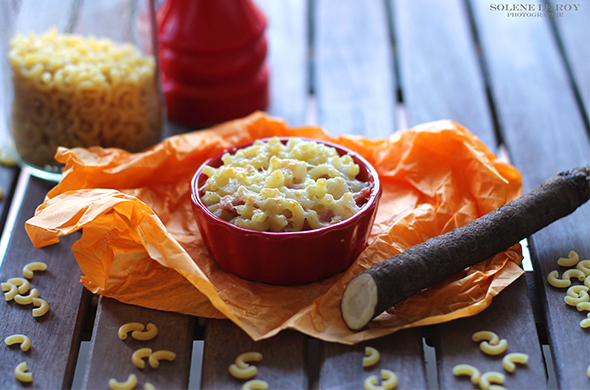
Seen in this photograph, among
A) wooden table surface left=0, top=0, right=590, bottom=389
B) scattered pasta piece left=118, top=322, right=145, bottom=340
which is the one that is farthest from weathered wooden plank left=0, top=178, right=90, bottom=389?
scattered pasta piece left=118, top=322, right=145, bottom=340

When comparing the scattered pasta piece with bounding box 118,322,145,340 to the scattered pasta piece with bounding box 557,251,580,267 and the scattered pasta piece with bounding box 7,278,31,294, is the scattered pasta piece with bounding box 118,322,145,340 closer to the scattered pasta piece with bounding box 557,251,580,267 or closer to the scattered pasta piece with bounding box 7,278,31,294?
the scattered pasta piece with bounding box 7,278,31,294

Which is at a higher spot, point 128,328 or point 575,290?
point 575,290

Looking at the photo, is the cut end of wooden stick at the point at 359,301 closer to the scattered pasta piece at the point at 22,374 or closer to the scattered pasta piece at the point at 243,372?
the scattered pasta piece at the point at 243,372

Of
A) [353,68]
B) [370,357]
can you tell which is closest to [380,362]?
[370,357]

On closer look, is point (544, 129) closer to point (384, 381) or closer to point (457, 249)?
point (457, 249)

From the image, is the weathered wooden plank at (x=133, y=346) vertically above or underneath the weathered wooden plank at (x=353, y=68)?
underneath

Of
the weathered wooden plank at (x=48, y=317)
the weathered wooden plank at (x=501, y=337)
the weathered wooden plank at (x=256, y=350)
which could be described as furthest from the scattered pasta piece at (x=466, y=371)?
the weathered wooden plank at (x=48, y=317)

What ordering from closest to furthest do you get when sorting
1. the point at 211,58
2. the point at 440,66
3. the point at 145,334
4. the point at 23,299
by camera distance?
the point at 145,334 → the point at 23,299 → the point at 211,58 → the point at 440,66
